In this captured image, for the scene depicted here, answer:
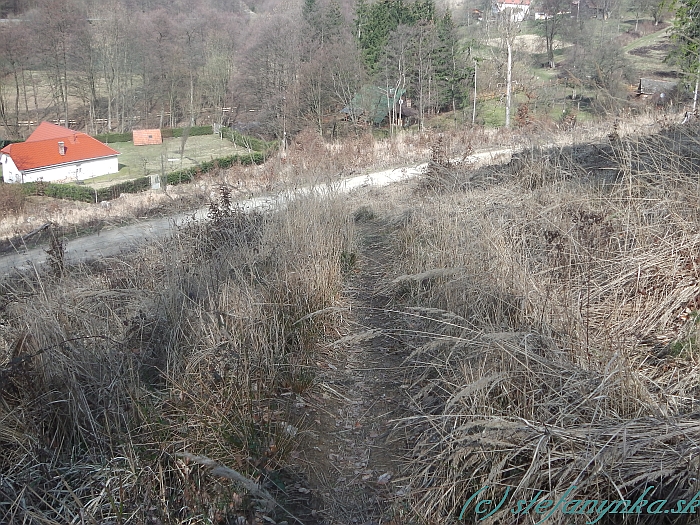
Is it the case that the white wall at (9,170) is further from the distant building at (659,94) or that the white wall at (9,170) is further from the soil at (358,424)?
the soil at (358,424)

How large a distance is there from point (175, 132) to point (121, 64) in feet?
21.8

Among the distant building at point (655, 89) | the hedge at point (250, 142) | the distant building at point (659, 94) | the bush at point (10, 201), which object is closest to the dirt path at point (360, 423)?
the hedge at point (250, 142)

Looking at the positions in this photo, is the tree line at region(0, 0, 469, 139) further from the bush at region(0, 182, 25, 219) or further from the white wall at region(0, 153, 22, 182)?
the bush at region(0, 182, 25, 219)

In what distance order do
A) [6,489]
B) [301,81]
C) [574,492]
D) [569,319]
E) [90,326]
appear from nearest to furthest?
[574,492] → [6,489] → [569,319] → [90,326] → [301,81]

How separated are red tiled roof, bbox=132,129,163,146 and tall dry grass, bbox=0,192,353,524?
40285 mm

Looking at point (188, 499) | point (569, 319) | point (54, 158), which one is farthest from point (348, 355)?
point (54, 158)

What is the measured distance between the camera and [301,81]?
30.6m

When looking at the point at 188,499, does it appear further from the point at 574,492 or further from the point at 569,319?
the point at 569,319

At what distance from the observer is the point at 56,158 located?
37.3 meters

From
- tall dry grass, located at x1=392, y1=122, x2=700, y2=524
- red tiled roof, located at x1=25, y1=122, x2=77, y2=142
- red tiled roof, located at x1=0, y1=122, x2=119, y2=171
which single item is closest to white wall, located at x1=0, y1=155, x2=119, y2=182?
red tiled roof, located at x1=0, y1=122, x2=119, y2=171

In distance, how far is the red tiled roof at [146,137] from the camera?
42.2 m

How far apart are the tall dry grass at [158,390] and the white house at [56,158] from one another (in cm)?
3558

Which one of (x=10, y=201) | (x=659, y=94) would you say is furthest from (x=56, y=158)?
(x=659, y=94)

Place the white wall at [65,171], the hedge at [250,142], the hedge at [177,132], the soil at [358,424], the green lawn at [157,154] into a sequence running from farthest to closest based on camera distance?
1. the hedge at [177,132]
2. the white wall at [65,171]
3. the green lawn at [157,154]
4. the hedge at [250,142]
5. the soil at [358,424]
